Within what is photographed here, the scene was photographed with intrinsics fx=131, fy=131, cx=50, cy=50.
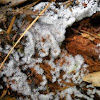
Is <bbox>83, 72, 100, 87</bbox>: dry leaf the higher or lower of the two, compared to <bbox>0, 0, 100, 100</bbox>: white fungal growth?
lower

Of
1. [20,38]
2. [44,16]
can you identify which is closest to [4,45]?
[20,38]

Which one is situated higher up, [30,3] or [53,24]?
[30,3]

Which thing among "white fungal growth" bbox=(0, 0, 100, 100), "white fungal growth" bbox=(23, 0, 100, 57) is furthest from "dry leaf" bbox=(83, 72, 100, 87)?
"white fungal growth" bbox=(23, 0, 100, 57)

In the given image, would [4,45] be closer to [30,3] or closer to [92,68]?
[30,3]

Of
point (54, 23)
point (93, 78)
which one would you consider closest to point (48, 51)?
point (54, 23)

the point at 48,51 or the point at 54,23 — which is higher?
the point at 54,23

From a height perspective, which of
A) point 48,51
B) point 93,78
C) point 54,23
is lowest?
point 93,78

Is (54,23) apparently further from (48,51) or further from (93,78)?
(93,78)

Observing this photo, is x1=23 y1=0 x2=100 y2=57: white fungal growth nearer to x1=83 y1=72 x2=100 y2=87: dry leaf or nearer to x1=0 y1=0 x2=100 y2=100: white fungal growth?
x1=0 y1=0 x2=100 y2=100: white fungal growth
